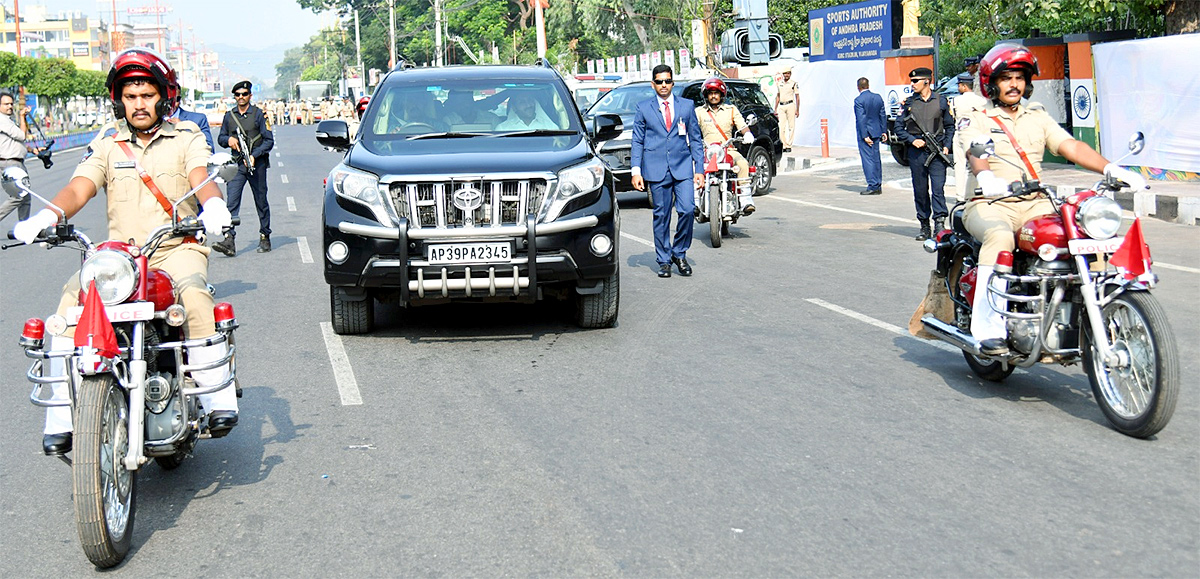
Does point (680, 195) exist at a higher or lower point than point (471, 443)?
higher

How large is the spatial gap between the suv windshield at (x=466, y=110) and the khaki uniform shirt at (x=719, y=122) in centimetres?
436

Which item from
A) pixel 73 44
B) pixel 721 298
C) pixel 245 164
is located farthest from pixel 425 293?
pixel 73 44

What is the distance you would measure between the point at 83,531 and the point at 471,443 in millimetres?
2091

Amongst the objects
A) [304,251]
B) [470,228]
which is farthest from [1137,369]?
[304,251]

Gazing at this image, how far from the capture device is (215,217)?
496 cm

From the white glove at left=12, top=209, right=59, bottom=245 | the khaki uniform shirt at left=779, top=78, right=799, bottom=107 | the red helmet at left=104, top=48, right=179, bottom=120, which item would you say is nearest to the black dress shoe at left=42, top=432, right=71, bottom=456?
the white glove at left=12, top=209, right=59, bottom=245

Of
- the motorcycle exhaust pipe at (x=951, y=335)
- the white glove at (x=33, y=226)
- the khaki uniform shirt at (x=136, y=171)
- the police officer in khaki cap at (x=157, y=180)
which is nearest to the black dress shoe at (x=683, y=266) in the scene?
the motorcycle exhaust pipe at (x=951, y=335)

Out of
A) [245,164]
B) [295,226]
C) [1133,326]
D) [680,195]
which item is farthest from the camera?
[295,226]

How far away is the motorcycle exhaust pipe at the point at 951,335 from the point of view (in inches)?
263

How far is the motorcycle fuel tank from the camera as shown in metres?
6.20

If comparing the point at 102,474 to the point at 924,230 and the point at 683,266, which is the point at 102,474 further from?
the point at 924,230

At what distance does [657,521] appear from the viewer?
16.2ft

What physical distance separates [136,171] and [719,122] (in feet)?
31.4

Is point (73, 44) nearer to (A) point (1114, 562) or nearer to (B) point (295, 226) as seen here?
(B) point (295, 226)
